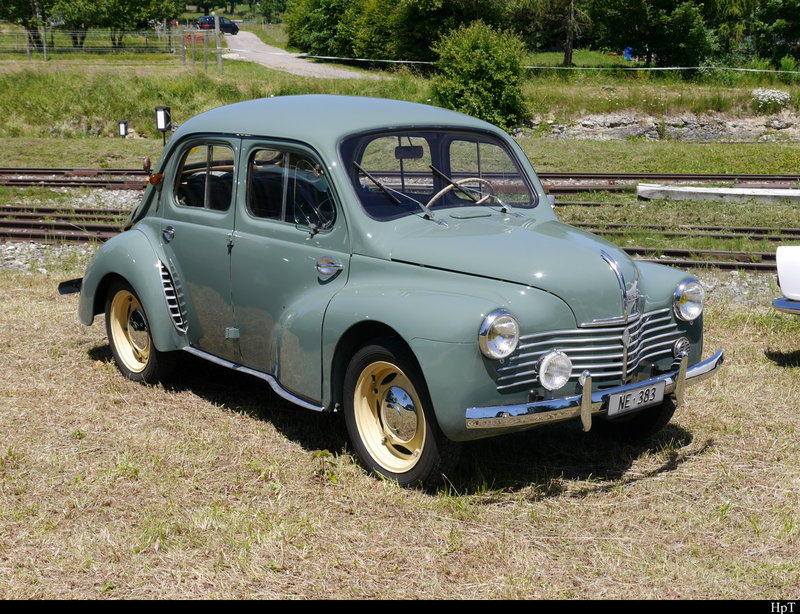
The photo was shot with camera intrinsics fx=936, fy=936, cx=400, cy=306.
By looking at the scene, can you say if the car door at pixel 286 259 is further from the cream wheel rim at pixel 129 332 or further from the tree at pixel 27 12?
the tree at pixel 27 12

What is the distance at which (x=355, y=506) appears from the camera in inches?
177

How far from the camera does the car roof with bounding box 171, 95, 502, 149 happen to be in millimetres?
5238

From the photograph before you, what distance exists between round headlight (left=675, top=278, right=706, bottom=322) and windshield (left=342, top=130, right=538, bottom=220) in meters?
1.14

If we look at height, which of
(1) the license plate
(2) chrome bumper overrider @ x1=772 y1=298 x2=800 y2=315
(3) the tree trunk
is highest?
(3) the tree trunk

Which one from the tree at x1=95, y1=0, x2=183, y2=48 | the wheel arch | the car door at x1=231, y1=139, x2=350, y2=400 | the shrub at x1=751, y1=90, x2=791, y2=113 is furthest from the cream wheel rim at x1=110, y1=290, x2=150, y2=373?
the tree at x1=95, y1=0, x2=183, y2=48

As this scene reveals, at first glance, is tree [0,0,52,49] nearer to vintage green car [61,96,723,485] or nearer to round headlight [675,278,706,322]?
vintage green car [61,96,723,485]

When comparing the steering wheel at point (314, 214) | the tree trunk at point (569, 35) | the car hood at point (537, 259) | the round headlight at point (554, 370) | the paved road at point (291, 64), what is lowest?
the round headlight at point (554, 370)

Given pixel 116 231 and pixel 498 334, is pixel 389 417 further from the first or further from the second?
pixel 116 231

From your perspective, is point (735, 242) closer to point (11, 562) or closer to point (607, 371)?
point (607, 371)

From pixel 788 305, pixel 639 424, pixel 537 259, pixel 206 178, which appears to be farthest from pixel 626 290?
pixel 206 178

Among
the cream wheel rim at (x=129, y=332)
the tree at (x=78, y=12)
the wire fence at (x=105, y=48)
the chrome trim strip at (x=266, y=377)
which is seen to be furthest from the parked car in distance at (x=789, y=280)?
the tree at (x=78, y=12)

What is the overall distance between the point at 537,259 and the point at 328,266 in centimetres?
114

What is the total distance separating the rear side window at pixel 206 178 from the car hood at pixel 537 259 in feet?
4.46

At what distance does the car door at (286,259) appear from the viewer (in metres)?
4.99
